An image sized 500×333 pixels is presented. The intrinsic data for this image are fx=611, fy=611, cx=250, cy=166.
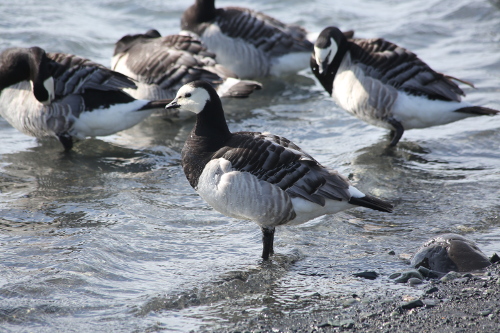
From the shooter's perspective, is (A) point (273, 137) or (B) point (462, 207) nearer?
(A) point (273, 137)

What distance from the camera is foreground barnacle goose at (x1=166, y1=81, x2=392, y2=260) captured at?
19.1ft

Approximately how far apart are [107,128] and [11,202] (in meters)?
2.13

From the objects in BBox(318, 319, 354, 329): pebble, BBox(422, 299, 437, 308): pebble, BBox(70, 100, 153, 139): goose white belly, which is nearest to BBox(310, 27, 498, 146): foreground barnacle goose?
BBox(70, 100, 153, 139): goose white belly

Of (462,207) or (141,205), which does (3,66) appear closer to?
(141,205)

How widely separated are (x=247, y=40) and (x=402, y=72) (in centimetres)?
451

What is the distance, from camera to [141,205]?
24.5 ft

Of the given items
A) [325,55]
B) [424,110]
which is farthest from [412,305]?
[325,55]

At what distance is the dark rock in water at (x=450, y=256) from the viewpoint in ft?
18.5

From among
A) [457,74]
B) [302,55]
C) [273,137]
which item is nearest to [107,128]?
[273,137]

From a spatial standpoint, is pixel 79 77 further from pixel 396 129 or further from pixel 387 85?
pixel 396 129

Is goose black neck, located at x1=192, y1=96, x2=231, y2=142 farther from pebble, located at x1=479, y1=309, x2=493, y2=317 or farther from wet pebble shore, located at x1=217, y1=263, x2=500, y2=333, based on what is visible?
pebble, located at x1=479, y1=309, x2=493, y2=317

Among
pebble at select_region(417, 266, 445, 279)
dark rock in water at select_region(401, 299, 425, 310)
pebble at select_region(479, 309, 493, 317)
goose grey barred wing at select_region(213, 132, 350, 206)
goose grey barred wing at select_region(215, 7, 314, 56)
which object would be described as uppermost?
goose grey barred wing at select_region(215, 7, 314, 56)

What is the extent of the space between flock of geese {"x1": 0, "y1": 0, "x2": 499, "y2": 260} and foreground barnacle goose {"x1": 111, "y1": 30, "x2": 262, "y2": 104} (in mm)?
18

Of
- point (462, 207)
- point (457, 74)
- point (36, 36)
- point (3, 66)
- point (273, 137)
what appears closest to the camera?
point (273, 137)
